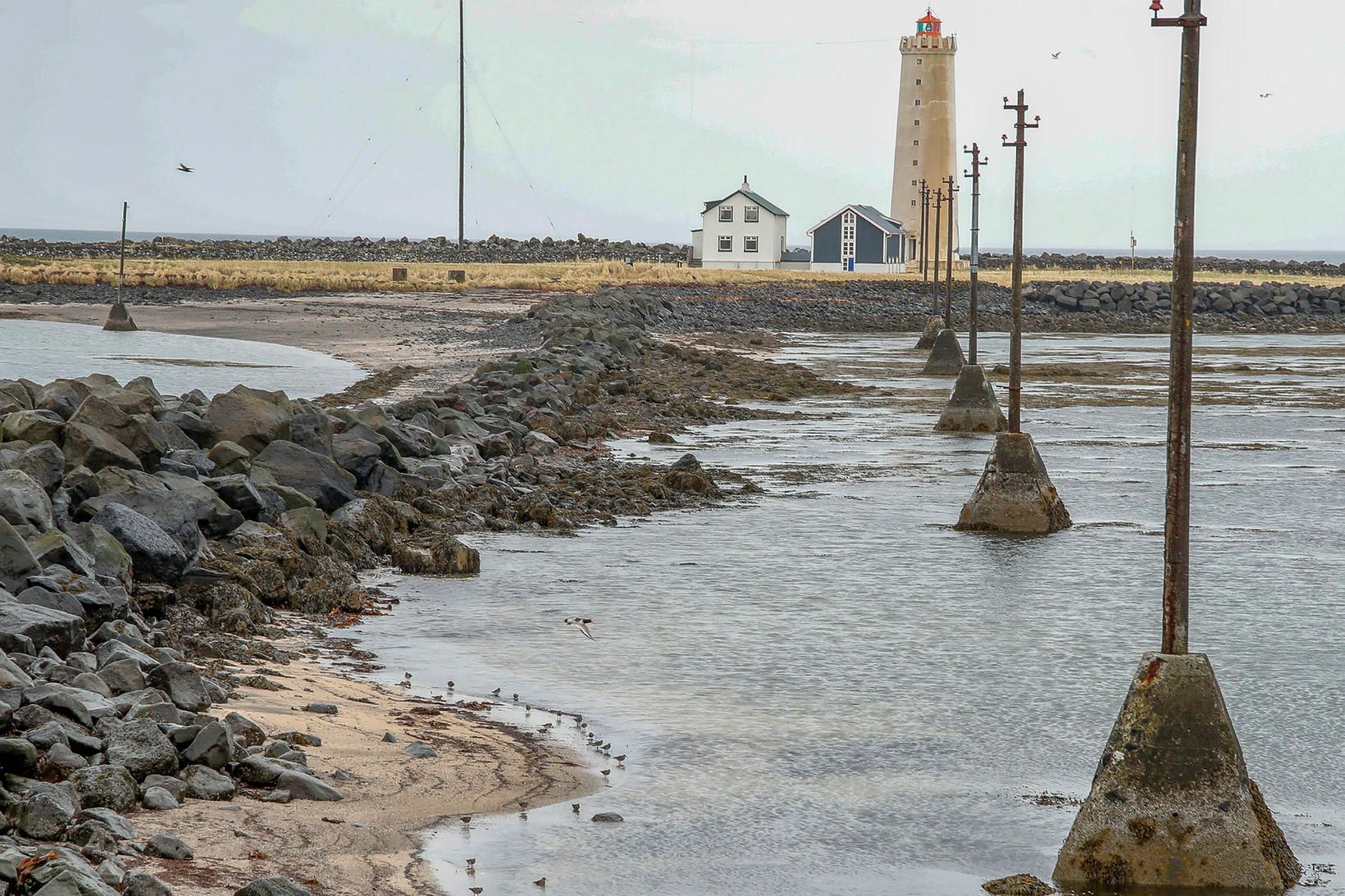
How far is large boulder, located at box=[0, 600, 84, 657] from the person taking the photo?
26.0ft

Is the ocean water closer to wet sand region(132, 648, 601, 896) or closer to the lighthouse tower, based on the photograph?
wet sand region(132, 648, 601, 896)

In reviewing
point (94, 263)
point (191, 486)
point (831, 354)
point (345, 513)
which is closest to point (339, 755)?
point (191, 486)

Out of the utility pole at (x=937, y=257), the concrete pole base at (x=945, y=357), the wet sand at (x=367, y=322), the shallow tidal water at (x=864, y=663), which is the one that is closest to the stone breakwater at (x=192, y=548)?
the shallow tidal water at (x=864, y=663)

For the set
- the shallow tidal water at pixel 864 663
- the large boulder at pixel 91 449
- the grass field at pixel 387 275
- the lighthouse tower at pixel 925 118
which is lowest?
the shallow tidal water at pixel 864 663

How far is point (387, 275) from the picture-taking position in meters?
80.5

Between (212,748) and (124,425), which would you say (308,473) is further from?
(212,748)

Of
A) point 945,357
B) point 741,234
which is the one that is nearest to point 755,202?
point 741,234

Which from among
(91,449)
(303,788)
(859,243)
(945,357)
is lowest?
(303,788)

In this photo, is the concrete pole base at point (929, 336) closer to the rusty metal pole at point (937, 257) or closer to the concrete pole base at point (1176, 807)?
the rusty metal pole at point (937, 257)

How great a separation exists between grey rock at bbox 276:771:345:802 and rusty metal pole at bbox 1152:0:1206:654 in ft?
12.1

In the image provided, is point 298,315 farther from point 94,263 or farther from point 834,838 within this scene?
point 834,838

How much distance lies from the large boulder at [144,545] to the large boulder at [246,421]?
4.16 meters

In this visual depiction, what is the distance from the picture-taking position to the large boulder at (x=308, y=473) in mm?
14117

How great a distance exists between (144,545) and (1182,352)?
22.8 ft
